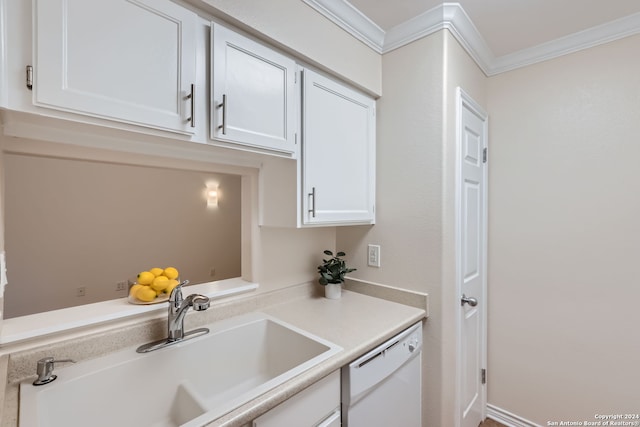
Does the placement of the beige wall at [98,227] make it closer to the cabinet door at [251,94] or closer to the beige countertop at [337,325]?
the cabinet door at [251,94]

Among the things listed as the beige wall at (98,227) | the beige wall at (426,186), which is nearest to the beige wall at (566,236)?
the beige wall at (426,186)

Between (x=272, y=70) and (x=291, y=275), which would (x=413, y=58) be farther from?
(x=291, y=275)

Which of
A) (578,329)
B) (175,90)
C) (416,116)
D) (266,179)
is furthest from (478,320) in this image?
(175,90)

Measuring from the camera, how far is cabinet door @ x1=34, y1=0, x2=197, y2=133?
2.43ft

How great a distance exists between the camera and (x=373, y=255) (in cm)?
179

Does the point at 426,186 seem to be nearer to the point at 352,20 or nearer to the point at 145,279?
the point at 352,20

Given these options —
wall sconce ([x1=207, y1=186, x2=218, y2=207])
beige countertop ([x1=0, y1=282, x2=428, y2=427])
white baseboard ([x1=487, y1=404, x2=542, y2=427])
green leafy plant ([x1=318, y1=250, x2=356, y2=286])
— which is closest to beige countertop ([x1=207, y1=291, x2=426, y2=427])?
beige countertop ([x1=0, y1=282, x2=428, y2=427])

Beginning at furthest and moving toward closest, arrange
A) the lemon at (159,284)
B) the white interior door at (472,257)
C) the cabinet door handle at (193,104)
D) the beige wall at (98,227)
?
the beige wall at (98,227)
the white interior door at (472,257)
the lemon at (159,284)
the cabinet door handle at (193,104)

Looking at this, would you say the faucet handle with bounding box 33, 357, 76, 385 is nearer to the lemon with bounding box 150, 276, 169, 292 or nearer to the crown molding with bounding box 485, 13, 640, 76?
the lemon with bounding box 150, 276, 169, 292

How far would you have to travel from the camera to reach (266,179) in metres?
1.53

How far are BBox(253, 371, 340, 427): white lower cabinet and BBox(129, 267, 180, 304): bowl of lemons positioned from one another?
660 millimetres

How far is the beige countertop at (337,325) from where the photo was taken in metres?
0.84

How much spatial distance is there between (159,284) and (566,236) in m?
2.21

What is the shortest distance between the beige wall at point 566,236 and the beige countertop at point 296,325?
891mm
